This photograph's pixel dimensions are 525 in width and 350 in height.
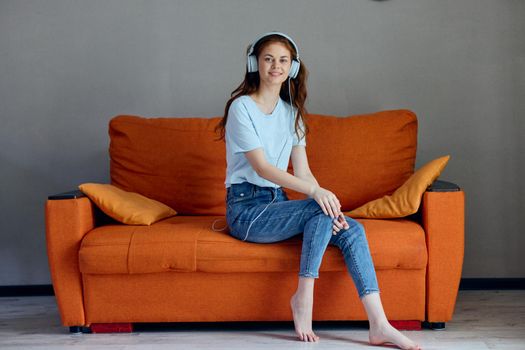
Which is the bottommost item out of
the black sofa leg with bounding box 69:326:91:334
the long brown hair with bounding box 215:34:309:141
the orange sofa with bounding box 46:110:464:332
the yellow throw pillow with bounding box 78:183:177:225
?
the black sofa leg with bounding box 69:326:91:334

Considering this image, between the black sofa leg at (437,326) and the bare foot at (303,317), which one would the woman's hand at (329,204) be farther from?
the black sofa leg at (437,326)

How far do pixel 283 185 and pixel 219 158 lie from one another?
722 millimetres

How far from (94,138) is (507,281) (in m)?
2.29

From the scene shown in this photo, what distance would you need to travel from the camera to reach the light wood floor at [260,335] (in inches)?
107

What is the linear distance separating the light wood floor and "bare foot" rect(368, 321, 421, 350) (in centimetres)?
5

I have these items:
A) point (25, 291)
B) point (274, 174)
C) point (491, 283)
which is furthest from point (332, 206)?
point (25, 291)

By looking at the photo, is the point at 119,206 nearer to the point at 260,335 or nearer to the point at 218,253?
the point at 218,253

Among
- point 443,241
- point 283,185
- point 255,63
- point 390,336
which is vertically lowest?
point 390,336

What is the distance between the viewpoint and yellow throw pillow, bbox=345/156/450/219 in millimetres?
2898

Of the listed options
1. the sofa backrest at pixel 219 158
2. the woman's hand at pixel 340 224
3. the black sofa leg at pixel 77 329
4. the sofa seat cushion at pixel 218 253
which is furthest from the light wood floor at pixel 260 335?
the sofa backrest at pixel 219 158

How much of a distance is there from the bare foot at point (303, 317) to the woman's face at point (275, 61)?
86cm

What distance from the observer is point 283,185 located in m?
2.79

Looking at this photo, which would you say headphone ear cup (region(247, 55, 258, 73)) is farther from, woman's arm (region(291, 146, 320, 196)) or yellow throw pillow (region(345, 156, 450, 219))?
yellow throw pillow (region(345, 156, 450, 219))

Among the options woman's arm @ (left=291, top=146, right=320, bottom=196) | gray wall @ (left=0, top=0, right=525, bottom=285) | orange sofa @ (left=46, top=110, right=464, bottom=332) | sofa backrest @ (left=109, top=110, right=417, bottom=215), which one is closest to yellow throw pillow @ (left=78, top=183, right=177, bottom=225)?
orange sofa @ (left=46, top=110, right=464, bottom=332)
